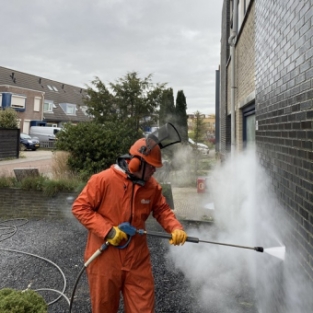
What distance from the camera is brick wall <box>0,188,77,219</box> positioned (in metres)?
5.91

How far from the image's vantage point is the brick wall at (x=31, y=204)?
591cm

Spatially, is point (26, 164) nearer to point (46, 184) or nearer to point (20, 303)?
point (46, 184)

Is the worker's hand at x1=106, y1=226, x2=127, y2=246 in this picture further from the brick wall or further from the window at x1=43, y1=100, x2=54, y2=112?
the window at x1=43, y1=100, x2=54, y2=112

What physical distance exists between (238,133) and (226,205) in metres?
1.64

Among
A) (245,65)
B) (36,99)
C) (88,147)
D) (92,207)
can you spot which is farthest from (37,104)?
(92,207)

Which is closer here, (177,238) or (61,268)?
(177,238)

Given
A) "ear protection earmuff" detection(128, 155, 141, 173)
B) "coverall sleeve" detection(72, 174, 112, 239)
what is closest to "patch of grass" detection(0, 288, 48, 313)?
"coverall sleeve" detection(72, 174, 112, 239)

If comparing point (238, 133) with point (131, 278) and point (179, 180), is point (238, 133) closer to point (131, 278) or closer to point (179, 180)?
point (179, 180)

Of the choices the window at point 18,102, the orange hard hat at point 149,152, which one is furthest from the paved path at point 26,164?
the window at point 18,102

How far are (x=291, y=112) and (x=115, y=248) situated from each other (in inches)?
64.7

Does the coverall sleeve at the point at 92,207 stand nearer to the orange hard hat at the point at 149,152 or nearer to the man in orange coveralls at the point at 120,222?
the man in orange coveralls at the point at 120,222

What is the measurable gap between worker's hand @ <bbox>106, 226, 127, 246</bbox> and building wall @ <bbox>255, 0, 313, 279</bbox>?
123 centimetres

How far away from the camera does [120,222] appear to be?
88.0 inches

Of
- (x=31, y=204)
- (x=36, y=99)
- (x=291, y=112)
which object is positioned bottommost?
(x=31, y=204)
